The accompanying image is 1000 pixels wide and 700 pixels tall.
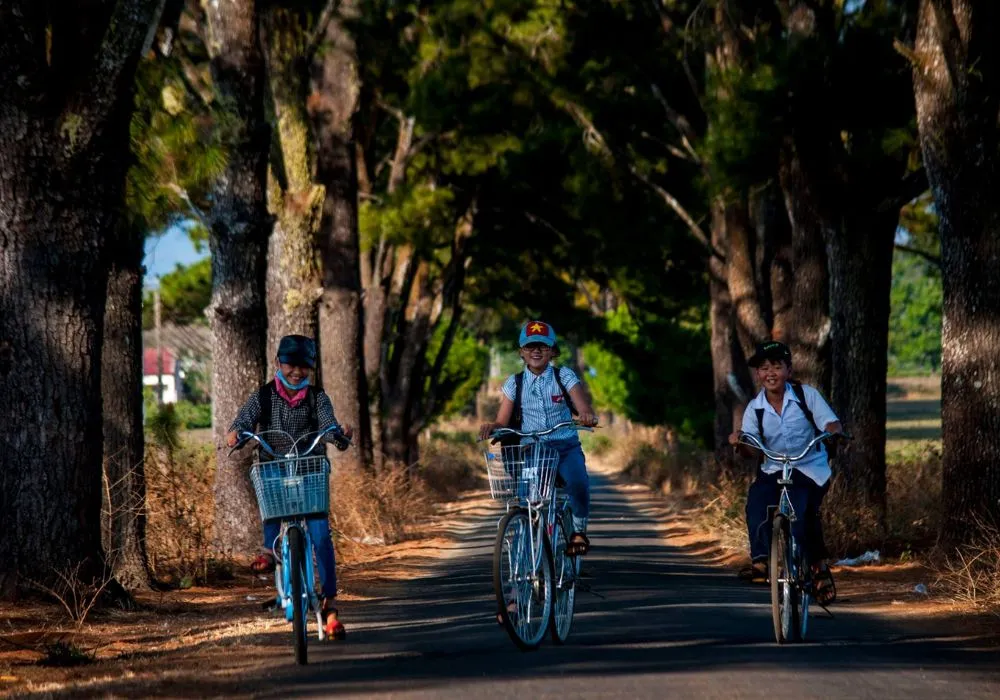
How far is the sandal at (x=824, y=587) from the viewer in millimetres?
10977

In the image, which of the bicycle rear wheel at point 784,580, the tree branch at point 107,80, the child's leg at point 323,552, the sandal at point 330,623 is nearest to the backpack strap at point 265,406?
the child's leg at point 323,552

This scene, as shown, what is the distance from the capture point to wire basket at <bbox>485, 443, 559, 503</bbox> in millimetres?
10383

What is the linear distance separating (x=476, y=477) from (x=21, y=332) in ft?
124

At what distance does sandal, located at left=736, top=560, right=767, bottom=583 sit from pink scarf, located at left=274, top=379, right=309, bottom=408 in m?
3.04

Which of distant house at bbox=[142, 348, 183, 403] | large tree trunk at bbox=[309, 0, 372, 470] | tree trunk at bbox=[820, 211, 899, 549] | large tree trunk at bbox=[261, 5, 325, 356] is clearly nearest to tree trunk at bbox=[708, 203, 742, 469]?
large tree trunk at bbox=[309, 0, 372, 470]

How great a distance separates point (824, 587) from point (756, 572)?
1.88 ft

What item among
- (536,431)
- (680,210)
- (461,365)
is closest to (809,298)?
(680,210)

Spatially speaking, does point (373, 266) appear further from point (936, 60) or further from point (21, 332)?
point (21, 332)

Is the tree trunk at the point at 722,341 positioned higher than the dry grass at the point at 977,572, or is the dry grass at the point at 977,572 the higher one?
the tree trunk at the point at 722,341

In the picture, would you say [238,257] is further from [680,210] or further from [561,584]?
[680,210]

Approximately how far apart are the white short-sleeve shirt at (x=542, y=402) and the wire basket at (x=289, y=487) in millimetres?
1691

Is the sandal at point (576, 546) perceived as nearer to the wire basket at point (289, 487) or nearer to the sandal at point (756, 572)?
the sandal at point (756, 572)

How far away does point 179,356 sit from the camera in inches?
3637

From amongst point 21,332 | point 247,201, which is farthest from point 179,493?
point 21,332
